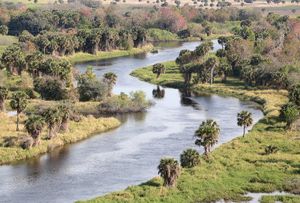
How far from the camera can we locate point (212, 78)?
177875 millimetres

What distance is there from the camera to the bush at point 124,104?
457 ft

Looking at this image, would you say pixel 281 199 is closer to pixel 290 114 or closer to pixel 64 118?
pixel 290 114

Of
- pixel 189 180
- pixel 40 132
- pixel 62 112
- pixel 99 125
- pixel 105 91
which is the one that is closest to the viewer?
pixel 189 180

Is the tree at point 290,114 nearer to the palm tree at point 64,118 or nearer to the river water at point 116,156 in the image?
the river water at point 116,156

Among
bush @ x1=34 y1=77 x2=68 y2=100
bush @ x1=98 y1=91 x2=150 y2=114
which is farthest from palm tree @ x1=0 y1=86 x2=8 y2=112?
bush @ x1=98 y1=91 x2=150 y2=114

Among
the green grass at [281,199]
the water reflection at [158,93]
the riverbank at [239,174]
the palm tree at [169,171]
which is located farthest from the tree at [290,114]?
the water reflection at [158,93]

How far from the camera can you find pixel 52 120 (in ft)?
350

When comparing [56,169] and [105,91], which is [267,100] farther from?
[56,169]

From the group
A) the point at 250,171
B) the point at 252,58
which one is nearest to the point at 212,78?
the point at 252,58

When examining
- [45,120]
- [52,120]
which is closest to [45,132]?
[45,120]

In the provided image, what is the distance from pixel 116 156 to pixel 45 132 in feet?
52.8

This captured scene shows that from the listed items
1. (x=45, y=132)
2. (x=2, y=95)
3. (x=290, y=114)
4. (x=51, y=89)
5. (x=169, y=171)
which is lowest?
(x=45, y=132)

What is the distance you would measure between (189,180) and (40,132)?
2987cm

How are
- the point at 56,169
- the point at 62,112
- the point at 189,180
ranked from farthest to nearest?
the point at 62,112, the point at 56,169, the point at 189,180
